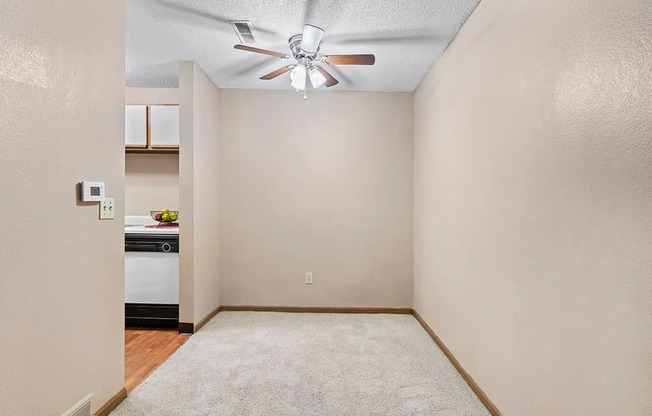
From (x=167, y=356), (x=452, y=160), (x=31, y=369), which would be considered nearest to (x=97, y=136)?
(x=31, y=369)

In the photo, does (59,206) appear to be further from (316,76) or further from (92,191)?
(316,76)

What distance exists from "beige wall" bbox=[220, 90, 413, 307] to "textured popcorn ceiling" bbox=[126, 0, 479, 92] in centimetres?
42

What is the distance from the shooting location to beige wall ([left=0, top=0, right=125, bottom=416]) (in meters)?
1.38

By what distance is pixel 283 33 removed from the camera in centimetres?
278

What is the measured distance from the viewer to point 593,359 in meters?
1.26

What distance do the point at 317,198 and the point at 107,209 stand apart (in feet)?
7.80

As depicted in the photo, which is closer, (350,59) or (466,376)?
(466,376)

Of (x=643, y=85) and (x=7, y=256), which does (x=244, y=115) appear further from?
(x=643, y=85)

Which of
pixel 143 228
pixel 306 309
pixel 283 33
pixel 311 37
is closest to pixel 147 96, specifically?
pixel 143 228

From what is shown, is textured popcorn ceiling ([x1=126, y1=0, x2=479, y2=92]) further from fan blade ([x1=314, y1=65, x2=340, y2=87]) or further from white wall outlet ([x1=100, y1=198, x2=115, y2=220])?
white wall outlet ([x1=100, y1=198, x2=115, y2=220])

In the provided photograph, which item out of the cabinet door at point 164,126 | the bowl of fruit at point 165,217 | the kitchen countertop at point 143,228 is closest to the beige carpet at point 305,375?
the kitchen countertop at point 143,228

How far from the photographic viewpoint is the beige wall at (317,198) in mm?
4102

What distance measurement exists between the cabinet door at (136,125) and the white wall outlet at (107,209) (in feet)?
6.35

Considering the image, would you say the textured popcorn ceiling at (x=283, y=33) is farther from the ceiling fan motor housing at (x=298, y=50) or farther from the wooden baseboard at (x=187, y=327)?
the wooden baseboard at (x=187, y=327)
